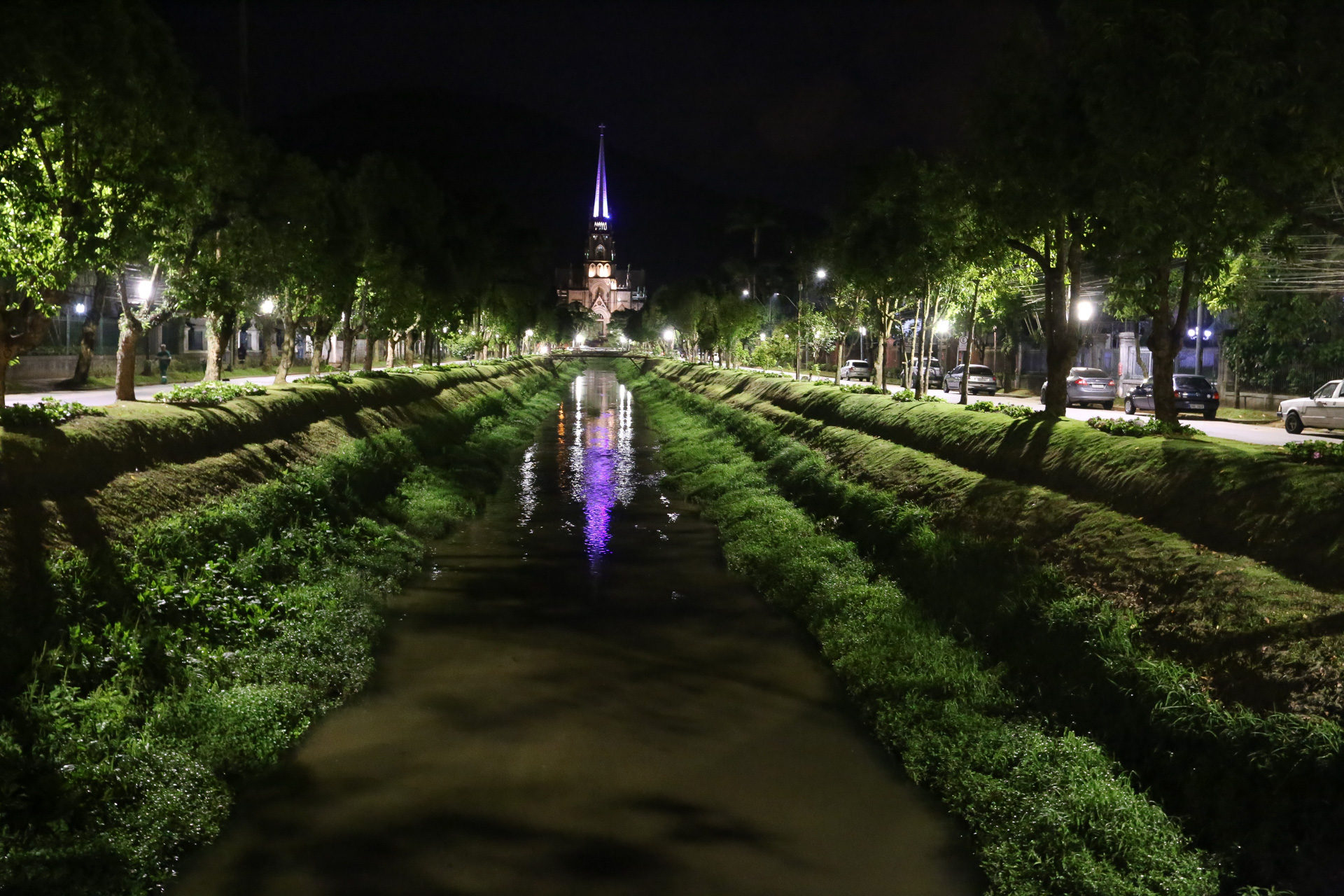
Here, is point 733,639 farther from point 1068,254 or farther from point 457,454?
point 457,454

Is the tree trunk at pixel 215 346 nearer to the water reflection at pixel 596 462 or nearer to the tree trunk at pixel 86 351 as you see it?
the water reflection at pixel 596 462

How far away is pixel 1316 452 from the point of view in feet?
42.8

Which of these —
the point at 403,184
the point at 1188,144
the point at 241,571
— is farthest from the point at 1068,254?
the point at 403,184

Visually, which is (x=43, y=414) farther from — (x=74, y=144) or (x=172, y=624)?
(x=74, y=144)

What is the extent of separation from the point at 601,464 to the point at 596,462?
623mm

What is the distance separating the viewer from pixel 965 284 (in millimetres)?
31266

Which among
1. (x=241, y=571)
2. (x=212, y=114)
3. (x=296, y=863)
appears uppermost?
(x=212, y=114)

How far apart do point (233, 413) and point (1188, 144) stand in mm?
16340

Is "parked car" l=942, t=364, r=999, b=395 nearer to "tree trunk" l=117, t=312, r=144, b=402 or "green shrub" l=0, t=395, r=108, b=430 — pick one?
"tree trunk" l=117, t=312, r=144, b=402

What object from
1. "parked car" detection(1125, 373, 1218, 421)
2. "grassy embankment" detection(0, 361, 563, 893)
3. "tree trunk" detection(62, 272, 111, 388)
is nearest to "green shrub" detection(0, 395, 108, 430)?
"grassy embankment" detection(0, 361, 563, 893)

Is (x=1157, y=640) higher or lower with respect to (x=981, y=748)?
higher

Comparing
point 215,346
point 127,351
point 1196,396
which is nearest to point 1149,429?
point 127,351

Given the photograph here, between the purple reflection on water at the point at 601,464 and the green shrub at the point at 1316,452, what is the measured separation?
11.3m

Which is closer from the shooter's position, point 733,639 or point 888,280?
point 733,639
